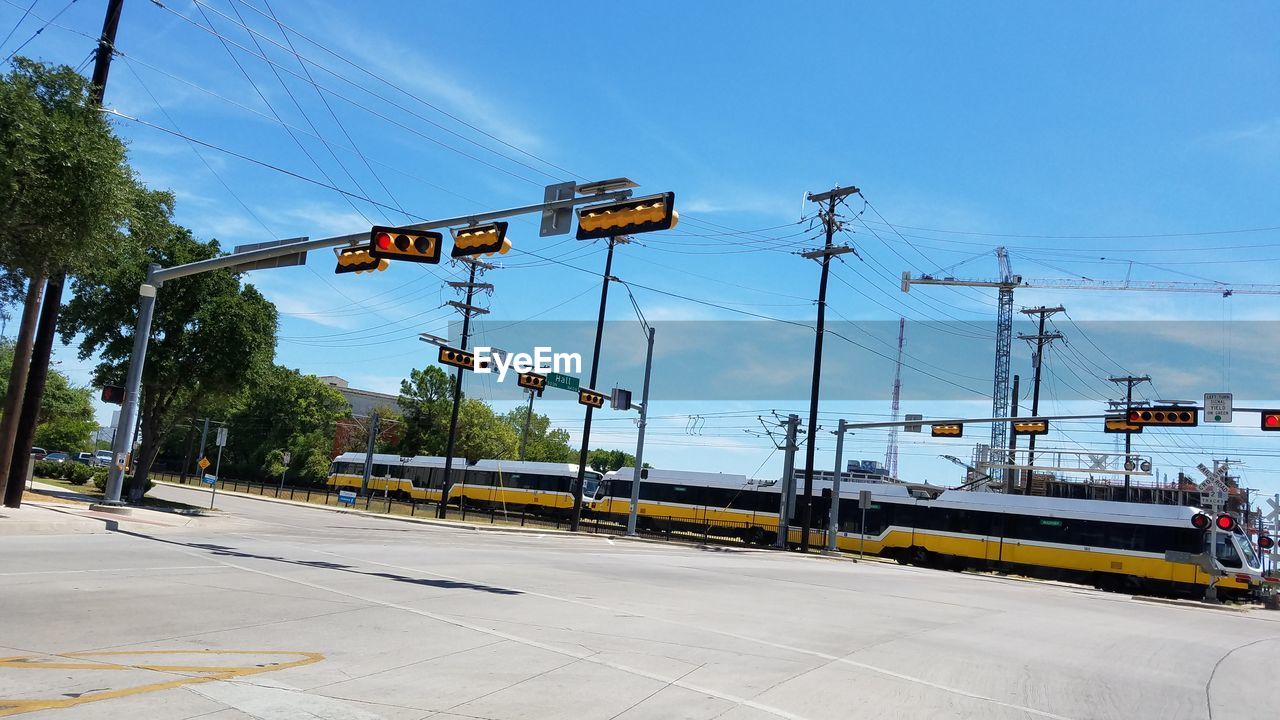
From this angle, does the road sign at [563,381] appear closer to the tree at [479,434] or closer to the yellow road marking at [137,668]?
the yellow road marking at [137,668]

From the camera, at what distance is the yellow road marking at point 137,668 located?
551cm

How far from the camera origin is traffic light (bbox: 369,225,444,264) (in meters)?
14.5

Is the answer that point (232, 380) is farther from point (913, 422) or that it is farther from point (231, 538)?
point (913, 422)

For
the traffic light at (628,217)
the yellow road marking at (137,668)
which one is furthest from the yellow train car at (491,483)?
the yellow road marking at (137,668)

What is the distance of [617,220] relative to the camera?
525 inches

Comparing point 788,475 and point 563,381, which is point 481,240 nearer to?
point 563,381

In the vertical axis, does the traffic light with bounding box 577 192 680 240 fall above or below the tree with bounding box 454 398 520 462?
above

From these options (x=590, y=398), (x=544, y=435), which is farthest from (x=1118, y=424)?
(x=544, y=435)

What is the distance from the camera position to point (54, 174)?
14.1 metres

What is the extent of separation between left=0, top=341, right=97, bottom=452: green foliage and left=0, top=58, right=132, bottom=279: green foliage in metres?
28.5

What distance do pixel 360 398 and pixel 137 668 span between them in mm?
121764

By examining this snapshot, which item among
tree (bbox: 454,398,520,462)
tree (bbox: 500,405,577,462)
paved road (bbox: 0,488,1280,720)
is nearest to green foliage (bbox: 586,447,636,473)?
tree (bbox: 500,405,577,462)

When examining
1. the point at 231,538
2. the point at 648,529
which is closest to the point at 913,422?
the point at 648,529

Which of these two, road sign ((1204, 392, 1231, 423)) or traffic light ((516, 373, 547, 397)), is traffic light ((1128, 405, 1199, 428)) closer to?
road sign ((1204, 392, 1231, 423))
